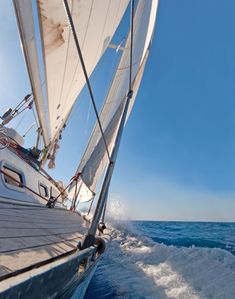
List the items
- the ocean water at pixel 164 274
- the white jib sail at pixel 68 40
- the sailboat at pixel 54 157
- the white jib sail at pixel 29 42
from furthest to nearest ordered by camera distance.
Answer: the white jib sail at pixel 68 40 < the ocean water at pixel 164 274 < the white jib sail at pixel 29 42 < the sailboat at pixel 54 157

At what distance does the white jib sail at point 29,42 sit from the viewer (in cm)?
428

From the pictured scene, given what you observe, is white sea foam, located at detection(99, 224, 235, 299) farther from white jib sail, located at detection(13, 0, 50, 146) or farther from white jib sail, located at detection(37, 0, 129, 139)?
white jib sail, located at detection(37, 0, 129, 139)

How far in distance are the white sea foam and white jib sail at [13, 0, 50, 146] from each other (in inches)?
214

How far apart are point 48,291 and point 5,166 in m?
4.20

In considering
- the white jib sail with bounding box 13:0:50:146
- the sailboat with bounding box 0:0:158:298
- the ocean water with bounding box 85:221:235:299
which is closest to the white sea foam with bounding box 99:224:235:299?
the ocean water with bounding box 85:221:235:299

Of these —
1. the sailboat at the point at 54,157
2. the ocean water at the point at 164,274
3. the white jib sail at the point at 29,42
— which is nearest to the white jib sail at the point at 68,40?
the sailboat at the point at 54,157

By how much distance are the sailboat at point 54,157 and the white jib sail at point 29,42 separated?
2 centimetres

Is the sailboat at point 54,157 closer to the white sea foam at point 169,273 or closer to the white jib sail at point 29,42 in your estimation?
the white jib sail at point 29,42


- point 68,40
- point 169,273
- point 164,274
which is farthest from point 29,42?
point 169,273

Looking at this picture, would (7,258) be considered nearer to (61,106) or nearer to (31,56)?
(31,56)

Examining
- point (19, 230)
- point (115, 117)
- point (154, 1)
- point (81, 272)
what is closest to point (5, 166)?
point (115, 117)

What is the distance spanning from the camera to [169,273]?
723 centimetres

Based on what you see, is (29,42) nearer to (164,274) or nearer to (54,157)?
(54,157)

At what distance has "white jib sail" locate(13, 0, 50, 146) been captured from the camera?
4.28 m
